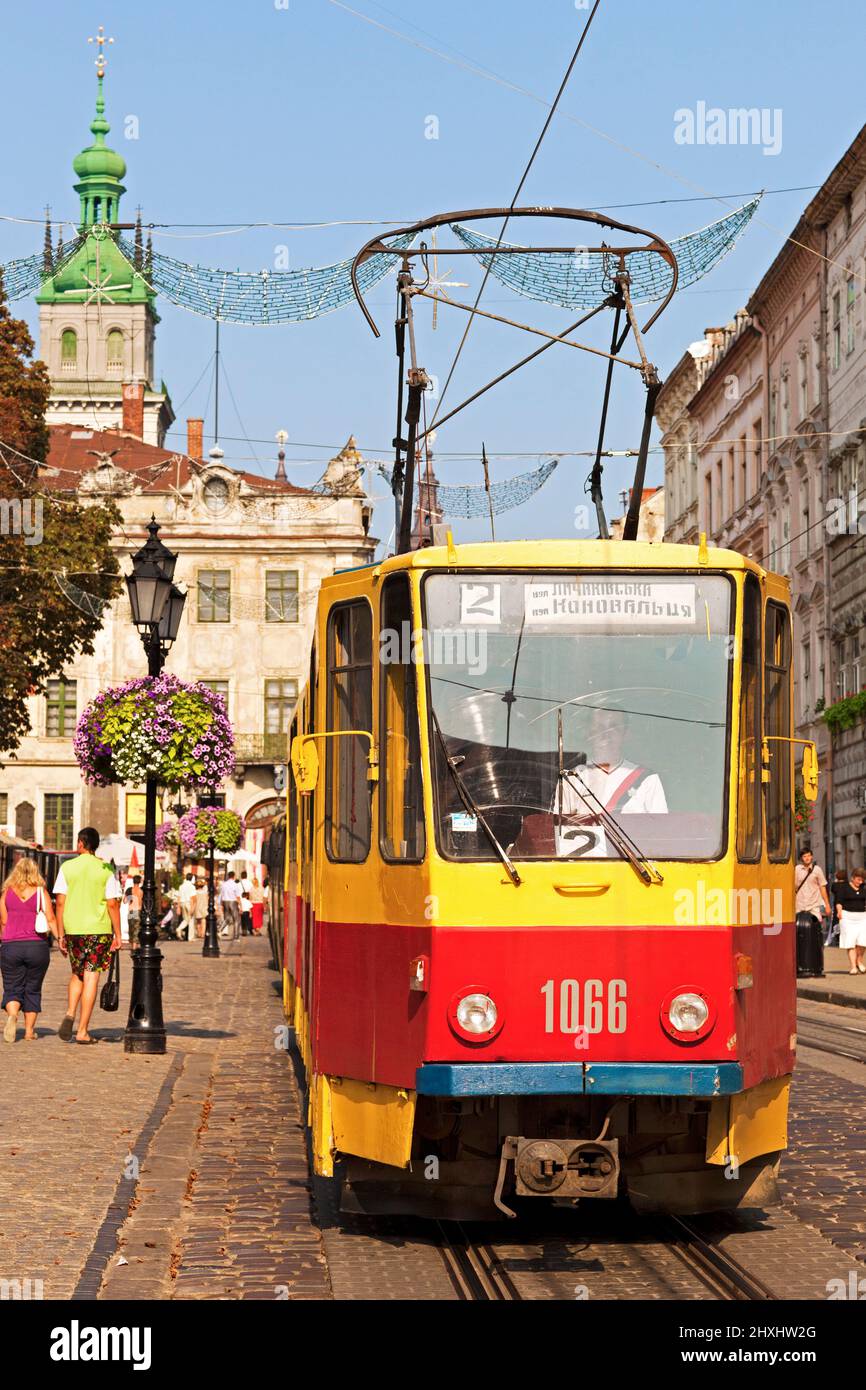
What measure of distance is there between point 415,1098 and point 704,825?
1.65m

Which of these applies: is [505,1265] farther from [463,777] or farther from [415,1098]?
[463,777]

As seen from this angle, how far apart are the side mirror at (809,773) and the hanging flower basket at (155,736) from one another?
1190cm

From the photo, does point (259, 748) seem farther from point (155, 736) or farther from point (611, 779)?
point (611, 779)

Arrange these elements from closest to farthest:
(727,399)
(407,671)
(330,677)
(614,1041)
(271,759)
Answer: (614,1041) < (407,671) < (330,677) < (727,399) < (271,759)

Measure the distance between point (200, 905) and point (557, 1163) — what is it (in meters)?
54.6

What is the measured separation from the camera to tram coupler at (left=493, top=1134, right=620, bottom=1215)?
28.3 ft

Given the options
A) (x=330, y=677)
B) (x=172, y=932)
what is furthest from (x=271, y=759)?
(x=330, y=677)

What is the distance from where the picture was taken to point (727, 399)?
65.2 m

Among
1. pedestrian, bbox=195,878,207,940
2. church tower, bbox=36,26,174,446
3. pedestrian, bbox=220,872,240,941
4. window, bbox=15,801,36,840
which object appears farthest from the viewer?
church tower, bbox=36,26,174,446

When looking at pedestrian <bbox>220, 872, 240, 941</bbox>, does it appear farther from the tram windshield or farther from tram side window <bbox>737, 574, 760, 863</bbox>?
the tram windshield

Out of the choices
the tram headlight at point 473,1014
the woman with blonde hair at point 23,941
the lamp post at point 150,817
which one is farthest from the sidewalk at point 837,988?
the tram headlight at point 473,1014

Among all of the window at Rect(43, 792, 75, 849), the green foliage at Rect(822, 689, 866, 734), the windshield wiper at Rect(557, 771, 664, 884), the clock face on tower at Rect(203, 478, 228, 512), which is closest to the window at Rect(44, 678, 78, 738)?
the window at Rect(43, 792, 75, 849)

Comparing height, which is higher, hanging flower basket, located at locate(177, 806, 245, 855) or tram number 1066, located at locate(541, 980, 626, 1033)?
hanging flower basket, located at locate(177, 806, 245, 855)

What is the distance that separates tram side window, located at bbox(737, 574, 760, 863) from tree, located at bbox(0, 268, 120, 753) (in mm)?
29677
